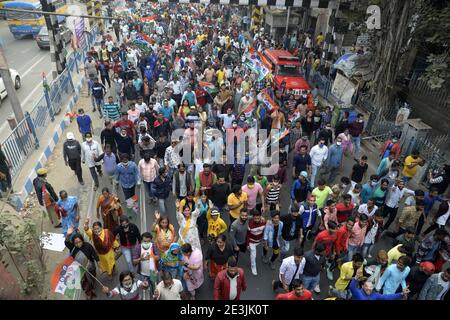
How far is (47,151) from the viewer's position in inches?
406

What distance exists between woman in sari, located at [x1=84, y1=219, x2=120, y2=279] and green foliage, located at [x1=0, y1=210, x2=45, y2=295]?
93cm

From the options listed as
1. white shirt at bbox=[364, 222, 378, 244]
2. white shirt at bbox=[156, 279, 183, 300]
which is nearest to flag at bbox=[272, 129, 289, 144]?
white shirt at bbox=[364, 222, 378, 244]

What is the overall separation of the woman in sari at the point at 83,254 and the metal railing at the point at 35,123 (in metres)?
4.25

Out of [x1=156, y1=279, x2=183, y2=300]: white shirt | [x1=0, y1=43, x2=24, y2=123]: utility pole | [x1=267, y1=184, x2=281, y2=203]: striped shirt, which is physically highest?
[x1=0, y1=43, x2=24, y2=123]: utility pole

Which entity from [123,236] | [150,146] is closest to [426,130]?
[150,146]

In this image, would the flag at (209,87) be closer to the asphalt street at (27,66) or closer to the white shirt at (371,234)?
the asphalt street at (27,66)

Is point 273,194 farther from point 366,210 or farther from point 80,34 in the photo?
point 80,34

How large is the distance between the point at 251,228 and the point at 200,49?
14.6m

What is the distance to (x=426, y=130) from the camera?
32.9 feet

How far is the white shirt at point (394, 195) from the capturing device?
7.13 meters

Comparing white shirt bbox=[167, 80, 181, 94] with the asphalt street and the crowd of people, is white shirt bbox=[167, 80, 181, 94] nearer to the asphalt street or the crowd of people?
the crowd of people

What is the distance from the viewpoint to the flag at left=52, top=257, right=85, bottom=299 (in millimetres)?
5000

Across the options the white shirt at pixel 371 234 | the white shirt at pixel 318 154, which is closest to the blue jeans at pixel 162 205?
the white shirt at pixel 318 154

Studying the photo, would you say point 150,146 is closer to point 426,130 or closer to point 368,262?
point 368,262
